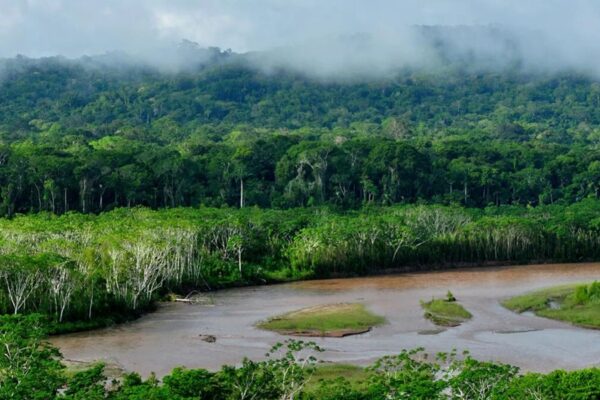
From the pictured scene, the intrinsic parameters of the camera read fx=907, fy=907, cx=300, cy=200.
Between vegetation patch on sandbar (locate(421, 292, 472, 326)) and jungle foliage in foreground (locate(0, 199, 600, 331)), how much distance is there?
15.5 metres

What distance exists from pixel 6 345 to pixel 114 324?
25.8m

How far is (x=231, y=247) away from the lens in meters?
75.3

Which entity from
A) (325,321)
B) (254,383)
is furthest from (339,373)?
(325,321)

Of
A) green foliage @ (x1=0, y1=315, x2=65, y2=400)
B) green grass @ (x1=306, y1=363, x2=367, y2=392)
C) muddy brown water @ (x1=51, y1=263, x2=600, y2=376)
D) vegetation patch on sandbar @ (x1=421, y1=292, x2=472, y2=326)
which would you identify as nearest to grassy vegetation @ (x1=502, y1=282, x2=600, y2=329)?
muddy brown water @ (x1=51, y1=263, x2=600, y2=376)

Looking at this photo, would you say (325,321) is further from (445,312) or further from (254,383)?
(254,383)

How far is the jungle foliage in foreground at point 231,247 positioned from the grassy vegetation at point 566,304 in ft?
58.7

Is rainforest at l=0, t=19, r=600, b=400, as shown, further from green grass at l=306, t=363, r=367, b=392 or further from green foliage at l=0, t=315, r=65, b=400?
green grass at l=306, t=363, r=367, b=392

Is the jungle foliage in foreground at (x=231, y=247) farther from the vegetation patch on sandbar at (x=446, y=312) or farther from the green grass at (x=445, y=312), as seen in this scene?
the green grass at (x=445, y=312)

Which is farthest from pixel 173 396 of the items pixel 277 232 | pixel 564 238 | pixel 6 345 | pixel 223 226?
pixel 564 238

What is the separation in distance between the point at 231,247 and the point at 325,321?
777 inches

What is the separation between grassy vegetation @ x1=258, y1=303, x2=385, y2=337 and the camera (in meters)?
54.6

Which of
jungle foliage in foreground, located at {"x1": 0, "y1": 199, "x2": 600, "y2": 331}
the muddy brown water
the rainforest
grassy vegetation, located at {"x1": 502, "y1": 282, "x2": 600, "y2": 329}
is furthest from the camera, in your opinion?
grassy vegetation, located at {"x1": 502, "y1": 282, "x2": 600, "y2": 329}

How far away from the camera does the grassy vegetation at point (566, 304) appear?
193 feet

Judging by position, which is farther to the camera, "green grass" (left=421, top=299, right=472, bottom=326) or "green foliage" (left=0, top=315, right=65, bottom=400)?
"green grass" (left=421, top=299, right=472, bottom=326)
